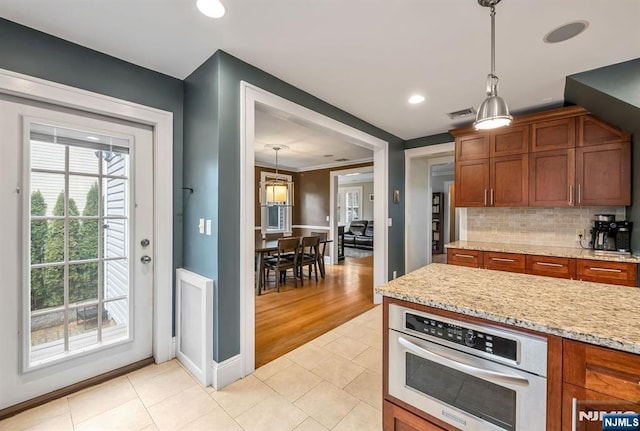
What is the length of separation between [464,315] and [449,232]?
8.37 metres

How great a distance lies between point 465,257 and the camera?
10.7ft

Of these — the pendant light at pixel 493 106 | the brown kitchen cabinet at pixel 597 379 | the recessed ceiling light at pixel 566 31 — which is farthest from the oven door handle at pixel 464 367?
the recessed ceiling light at pixel 566 31

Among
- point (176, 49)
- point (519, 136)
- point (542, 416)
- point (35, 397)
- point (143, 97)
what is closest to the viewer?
point (542, 416)

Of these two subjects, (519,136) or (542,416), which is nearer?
(542,416)

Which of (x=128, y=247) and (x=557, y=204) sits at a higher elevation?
(x=557, y=204)

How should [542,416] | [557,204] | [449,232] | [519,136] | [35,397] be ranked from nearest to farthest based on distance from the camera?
[542,416] → [35,397] → [557,204] → [519,136] → [449,232]

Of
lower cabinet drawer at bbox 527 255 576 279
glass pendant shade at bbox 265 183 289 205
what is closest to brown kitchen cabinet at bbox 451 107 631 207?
lower cabinet drawer at bbox 527 255 576 279

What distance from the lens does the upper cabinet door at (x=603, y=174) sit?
2.60m

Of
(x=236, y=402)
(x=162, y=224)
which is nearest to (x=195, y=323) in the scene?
(x=236, y=402)

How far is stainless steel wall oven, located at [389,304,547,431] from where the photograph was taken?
967 millimetres

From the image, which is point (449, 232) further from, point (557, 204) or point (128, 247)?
point (128, 247)

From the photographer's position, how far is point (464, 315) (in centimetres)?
110

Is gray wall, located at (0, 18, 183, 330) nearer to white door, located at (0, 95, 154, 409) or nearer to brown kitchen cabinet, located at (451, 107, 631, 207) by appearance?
white door, located at (0, 95, 154, 409)

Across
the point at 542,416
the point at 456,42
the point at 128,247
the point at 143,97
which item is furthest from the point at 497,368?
the point at 143,97
